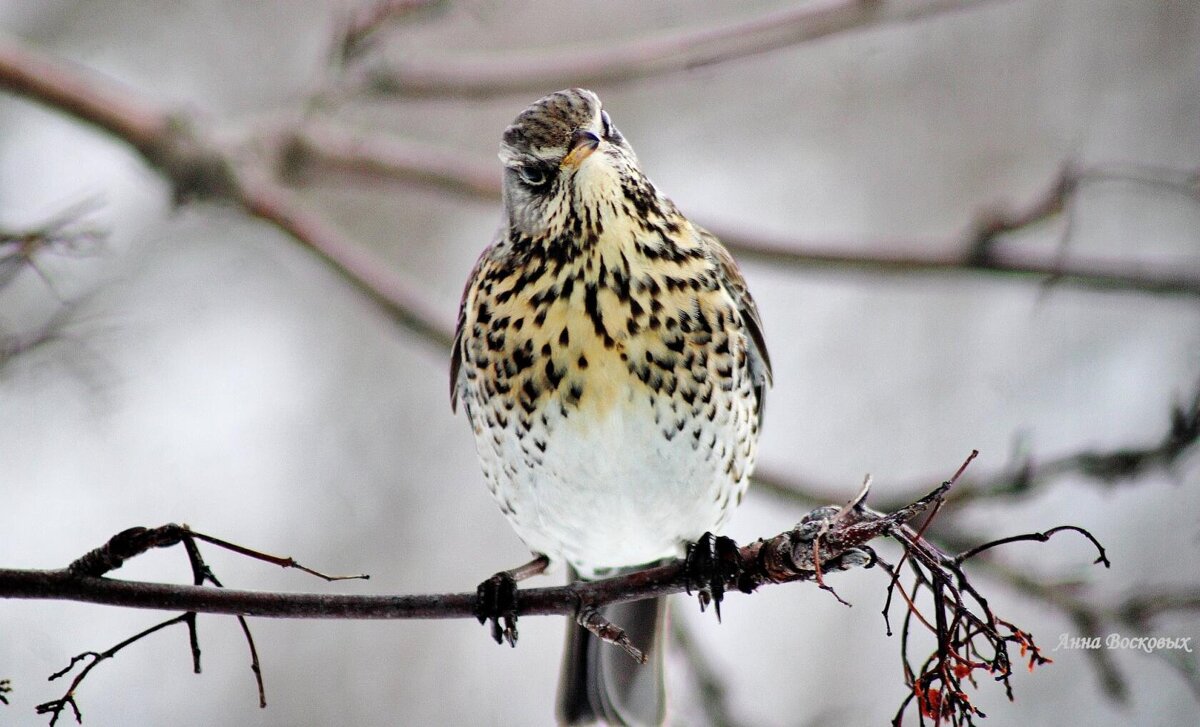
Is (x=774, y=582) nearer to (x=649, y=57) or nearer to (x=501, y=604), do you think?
(x=501, y=604)

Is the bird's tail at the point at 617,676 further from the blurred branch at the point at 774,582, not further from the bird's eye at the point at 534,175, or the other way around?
the blurred branch at the point at 774,582

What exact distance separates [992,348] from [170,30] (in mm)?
3495

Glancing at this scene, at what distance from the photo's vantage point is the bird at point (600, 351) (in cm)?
201

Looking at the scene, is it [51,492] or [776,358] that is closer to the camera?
[51,492]

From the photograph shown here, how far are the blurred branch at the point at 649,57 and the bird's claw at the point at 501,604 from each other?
1.23 meters

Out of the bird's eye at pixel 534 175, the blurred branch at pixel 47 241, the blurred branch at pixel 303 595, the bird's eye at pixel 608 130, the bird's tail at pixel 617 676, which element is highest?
the bird's eye at pixel 608 130

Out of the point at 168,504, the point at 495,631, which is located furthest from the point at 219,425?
the point at 495,631

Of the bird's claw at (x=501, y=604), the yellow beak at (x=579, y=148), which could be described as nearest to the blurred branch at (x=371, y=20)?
the yellow beak at (x=579, y=148)

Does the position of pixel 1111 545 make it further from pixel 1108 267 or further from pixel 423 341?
pixel 423 341

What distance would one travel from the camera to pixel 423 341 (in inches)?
120

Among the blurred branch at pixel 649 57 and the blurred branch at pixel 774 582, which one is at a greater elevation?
the blurred branch at pixel 649 57

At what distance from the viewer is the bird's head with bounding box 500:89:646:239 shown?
1.96 metres

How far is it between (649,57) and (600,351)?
0.93 m

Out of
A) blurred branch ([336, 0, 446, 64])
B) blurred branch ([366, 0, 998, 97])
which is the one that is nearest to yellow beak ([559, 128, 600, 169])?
blurred branch ([366, 0, 998, 97])
